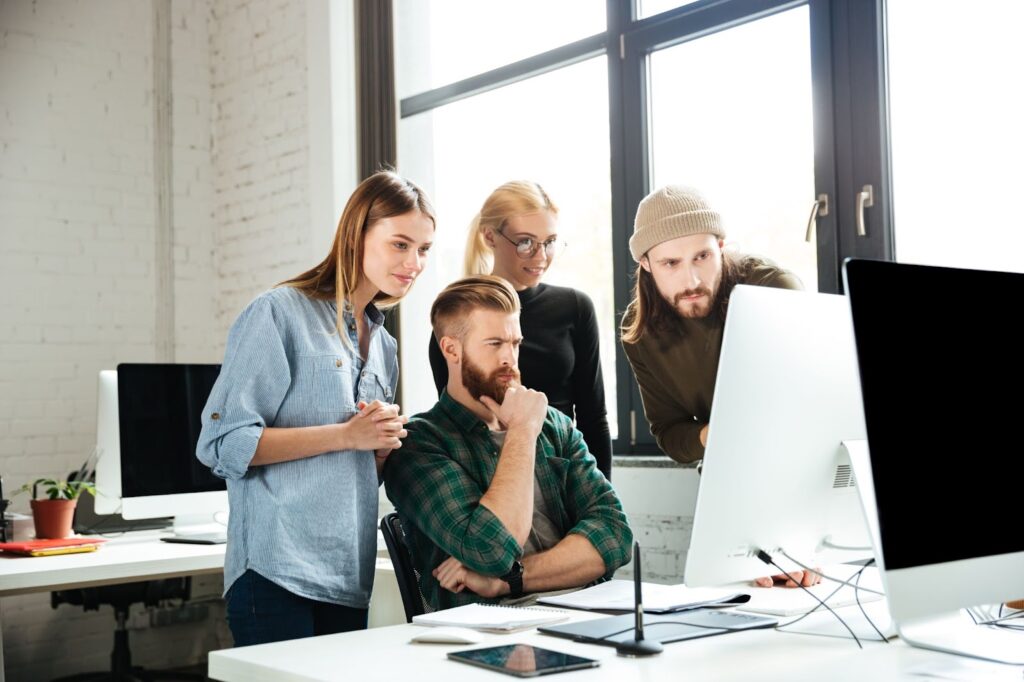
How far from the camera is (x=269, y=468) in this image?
213 cm

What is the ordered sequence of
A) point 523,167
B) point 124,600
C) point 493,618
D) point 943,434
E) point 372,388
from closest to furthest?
point 943,434
point 493,618
point 372,388
point 124,600
point 523,167

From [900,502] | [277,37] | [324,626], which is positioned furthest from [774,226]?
[277,37]

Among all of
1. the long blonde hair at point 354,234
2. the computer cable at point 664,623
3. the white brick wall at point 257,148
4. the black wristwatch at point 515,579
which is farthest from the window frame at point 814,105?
the computer cable at point 664,623

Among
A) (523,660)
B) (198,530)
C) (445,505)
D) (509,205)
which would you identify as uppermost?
(509,205)

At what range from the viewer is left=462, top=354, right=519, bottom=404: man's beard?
221cm

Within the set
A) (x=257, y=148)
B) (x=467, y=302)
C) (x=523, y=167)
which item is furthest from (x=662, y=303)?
(x=257, y=148)

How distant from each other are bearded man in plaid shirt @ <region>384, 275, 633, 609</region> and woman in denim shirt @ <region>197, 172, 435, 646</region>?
116mm

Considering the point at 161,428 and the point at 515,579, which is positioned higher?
the point at 161,428

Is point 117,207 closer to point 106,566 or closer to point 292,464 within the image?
point 106,566

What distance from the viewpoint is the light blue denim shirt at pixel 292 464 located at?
2066 mm

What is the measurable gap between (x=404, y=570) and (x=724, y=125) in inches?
83.9

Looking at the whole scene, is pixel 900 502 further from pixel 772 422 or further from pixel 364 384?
pixel 364 384

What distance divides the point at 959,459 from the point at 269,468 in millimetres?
1324

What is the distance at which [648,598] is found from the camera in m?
1.90
